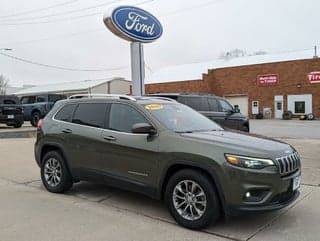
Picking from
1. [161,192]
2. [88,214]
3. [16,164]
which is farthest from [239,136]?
[16,164]

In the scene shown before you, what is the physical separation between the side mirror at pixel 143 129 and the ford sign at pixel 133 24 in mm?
9527

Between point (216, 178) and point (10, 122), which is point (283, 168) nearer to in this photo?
point (216, 178)

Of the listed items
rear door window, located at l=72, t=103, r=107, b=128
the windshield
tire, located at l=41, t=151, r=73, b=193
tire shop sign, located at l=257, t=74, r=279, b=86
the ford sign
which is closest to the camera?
the windshield

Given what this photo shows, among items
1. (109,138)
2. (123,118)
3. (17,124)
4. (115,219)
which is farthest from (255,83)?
(115,219)

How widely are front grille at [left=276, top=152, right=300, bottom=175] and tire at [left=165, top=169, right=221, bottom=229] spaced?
0.86 meters

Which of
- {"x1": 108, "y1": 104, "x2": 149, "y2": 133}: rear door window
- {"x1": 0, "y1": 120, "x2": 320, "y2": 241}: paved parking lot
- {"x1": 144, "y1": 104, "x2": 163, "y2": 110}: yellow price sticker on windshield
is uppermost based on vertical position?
{"x1": 144, "y1": 104, "x2": 163, "y2": 110}: yellow price sticker on windshield

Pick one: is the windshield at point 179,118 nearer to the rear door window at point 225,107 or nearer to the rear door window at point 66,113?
the rear door window at point 66,113

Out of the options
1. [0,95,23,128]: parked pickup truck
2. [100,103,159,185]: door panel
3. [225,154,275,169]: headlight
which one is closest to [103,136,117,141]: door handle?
[100,103,159,185]: door panel

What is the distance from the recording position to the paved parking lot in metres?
5.15

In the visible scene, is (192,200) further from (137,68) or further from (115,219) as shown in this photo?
(137,68)

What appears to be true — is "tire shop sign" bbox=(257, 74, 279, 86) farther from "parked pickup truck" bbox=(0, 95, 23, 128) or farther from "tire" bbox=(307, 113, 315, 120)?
"parked pickup truck" bbox=(0, 95, 23, 128)

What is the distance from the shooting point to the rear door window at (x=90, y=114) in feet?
22.5

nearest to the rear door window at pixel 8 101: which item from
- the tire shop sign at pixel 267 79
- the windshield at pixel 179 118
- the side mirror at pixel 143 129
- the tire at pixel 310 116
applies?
the windshield at pixel 179 118

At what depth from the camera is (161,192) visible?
230 inches
